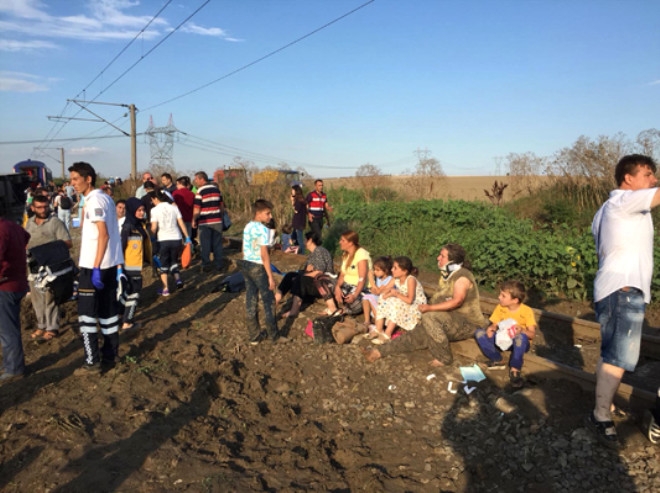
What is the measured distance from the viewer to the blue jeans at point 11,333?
17.5ft

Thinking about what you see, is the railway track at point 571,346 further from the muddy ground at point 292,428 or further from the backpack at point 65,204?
the backpack at point 65,204

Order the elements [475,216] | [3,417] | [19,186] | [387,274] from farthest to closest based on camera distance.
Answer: [19,186] → [475,216] → [387,274] → [3,417]

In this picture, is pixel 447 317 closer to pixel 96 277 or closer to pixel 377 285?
pixel 377 285

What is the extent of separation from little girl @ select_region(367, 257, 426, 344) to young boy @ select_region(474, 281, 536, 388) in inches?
36.0

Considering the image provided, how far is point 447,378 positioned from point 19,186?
3833 cm

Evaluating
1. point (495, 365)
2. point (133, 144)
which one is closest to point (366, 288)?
point (495, 365)

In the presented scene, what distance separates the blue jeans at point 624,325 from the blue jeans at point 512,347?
122 centimetres

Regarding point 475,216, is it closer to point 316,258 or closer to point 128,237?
point 316,258

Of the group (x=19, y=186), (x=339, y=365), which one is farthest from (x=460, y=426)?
(x=19, y=186)

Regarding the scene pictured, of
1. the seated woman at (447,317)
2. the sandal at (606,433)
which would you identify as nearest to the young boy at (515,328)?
the seated woman at (447,317)

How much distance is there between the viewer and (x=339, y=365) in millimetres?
6062

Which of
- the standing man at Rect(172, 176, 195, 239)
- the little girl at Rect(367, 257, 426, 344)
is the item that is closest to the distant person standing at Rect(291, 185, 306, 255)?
the standing man at Rect(172, 176, 195, 239)

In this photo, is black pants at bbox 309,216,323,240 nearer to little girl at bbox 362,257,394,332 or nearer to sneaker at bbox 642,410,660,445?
little girl at bbox 362,257,394,332

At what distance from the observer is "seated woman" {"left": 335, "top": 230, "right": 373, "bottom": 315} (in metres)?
7.09
